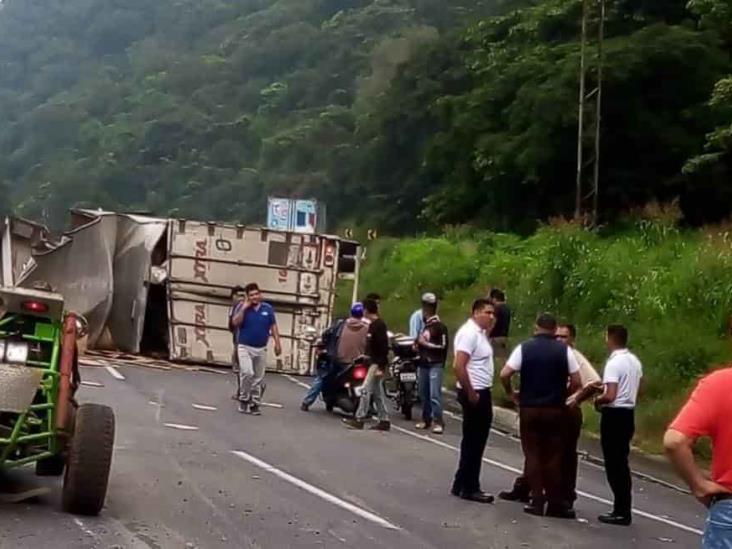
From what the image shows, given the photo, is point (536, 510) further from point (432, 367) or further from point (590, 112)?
point (590, 112)

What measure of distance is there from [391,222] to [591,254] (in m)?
33.7

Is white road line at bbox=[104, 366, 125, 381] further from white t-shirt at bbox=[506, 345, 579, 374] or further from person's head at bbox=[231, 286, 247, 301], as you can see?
white t-shirt at bbox=[506, 345, 579, 374]

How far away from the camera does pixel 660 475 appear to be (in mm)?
15797

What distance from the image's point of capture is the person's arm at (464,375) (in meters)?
12.2

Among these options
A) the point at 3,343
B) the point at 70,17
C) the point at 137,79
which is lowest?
the point at 3,343

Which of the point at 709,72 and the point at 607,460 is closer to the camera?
the point at 607,460

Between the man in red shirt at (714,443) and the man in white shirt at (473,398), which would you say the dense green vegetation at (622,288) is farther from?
the man in red shirt at (714,443)

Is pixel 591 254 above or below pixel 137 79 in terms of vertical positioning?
below

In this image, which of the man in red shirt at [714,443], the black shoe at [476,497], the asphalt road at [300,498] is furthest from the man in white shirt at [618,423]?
the man in red shirt at [714,443]

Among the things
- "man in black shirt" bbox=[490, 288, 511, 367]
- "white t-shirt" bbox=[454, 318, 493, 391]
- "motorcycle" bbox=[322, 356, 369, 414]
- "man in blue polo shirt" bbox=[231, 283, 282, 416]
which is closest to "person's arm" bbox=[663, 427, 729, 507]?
"white t-shirt" bbox=[454, 318, 493, 391]

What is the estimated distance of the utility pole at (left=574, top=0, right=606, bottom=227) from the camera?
3431cm

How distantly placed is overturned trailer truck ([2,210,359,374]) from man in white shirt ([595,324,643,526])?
43.4ft

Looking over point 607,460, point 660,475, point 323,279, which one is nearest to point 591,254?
point 323,279

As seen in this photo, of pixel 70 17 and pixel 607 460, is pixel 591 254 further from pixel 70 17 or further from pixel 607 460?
pixel 70 17
